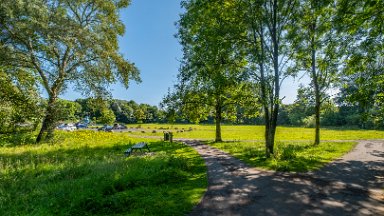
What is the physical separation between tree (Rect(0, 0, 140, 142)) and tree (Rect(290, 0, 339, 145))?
643 inches

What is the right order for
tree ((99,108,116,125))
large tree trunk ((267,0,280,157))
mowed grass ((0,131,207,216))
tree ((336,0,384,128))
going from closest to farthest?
mowed grass ((0,131,207,216)), tree ((336,0,384,128)), large tree trunk ((267,0,280,157)), tree ((99,108,116,125))

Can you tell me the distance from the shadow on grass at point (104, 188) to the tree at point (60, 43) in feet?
19.8

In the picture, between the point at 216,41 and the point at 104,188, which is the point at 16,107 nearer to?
the point at 104,188

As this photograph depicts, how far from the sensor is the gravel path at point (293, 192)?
8.00m

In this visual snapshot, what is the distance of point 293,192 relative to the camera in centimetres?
970

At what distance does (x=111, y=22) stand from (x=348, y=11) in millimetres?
25419

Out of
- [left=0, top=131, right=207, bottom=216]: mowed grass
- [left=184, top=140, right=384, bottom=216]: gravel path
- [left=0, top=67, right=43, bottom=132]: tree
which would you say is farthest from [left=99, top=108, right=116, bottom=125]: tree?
[left=184, top=140, right=384, bottom=216]: gravel path

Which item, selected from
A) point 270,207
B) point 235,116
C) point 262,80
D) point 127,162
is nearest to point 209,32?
point 262,80

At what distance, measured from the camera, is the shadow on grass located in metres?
8.12

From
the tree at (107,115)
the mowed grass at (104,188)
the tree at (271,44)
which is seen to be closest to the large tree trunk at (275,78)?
the tree at (271,44)

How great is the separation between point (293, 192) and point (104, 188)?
23.0ft

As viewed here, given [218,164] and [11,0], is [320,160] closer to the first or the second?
[218,164]

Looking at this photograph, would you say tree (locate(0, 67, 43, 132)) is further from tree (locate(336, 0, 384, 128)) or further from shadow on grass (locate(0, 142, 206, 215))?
tree (locate(336, 0, 384, 128))

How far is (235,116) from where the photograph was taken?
105 feet
